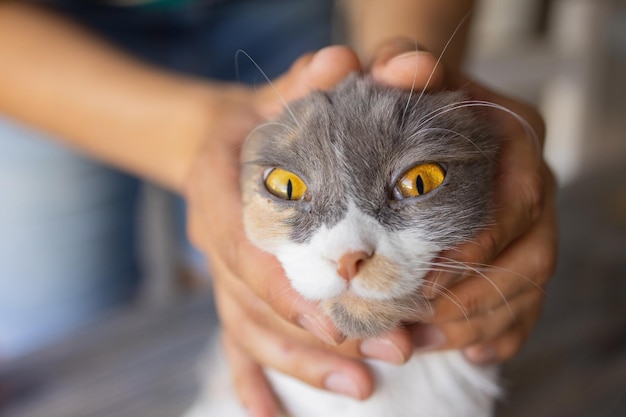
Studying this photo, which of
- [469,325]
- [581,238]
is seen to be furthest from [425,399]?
[581,238]

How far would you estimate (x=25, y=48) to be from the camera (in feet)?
3.84

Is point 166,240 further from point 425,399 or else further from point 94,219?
point 425,399

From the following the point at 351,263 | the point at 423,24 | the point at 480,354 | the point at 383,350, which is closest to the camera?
the point at 351,263

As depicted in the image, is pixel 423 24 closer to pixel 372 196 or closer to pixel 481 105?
pixel 481 105

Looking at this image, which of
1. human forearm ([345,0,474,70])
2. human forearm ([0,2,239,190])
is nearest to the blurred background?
human forearm ([0,2,239,190])

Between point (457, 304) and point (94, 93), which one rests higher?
point (94, 93)

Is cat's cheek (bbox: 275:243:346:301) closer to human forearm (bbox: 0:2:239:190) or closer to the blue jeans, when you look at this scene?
human forearm (bbox: 0:2:239:190)

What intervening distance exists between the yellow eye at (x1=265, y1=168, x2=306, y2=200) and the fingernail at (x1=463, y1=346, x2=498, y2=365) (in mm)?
311

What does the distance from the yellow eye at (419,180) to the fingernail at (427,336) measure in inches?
7.0

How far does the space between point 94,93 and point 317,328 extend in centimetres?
70

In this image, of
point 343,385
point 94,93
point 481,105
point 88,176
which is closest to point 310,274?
point 343,385

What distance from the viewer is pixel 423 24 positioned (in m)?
1.05

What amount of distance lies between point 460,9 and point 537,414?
2.28 feet

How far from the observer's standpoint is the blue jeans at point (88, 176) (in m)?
1.44
